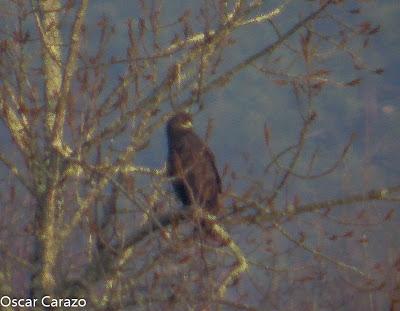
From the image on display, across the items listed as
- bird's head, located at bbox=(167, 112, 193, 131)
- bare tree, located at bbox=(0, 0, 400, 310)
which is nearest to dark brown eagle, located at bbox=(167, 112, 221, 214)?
bird's head, located at bbox=(167, 112, 193, 131)

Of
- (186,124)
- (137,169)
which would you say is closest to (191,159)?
(186,124)

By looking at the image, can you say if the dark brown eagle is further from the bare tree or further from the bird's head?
the bare tree

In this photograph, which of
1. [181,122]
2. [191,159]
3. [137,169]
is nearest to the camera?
[137,169]

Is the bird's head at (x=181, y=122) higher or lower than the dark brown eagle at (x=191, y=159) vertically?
higher

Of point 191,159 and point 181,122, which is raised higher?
point 181,122

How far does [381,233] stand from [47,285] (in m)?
18.8

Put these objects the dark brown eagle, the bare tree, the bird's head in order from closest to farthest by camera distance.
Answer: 1. the bare tree
2. the dark brown eagle
3. the bird's head

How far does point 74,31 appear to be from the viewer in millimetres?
3150

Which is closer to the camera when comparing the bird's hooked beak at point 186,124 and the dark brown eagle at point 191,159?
the dark brown eagle at point 191,159

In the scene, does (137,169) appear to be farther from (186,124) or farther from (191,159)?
(186,124)

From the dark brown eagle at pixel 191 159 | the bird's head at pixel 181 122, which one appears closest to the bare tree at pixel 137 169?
the dark brown eagle at pixel 191 159

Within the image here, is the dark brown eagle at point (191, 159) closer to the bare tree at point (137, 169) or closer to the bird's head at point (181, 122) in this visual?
the bird's head at point (181, 122)

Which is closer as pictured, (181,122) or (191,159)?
(191,159)

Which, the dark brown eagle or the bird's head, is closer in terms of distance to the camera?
the dark brown eagle
